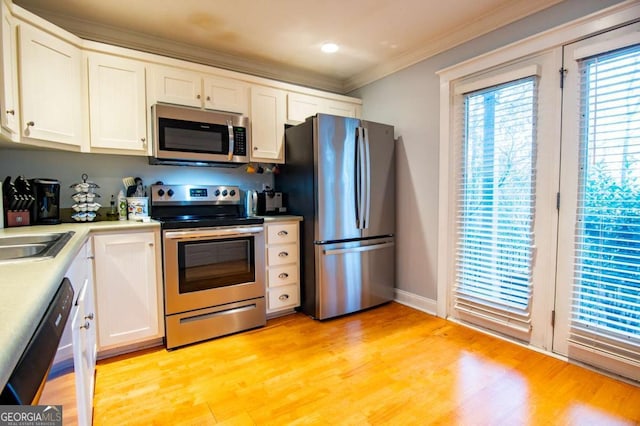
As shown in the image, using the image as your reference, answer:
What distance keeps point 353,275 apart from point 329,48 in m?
2.10

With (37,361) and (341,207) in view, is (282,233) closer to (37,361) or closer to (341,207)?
(341,207)

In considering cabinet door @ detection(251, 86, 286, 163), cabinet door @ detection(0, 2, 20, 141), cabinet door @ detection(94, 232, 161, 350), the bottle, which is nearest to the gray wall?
cabinet door @ detection(251, 86, 286, 163)

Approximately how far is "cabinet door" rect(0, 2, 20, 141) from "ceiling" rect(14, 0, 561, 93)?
64cm

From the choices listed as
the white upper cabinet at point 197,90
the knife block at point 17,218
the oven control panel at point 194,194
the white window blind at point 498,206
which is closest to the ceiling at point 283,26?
the white upper cabinet at point 197,90

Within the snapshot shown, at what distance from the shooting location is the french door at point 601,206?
1.88 meters

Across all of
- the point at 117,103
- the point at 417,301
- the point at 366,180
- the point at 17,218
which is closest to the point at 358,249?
the point at 366,180

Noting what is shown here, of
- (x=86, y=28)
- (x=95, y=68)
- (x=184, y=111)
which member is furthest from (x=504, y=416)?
(x=86, y=28)

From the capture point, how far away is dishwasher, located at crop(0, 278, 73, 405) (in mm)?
501

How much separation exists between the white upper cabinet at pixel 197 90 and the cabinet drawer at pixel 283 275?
4.76 ft

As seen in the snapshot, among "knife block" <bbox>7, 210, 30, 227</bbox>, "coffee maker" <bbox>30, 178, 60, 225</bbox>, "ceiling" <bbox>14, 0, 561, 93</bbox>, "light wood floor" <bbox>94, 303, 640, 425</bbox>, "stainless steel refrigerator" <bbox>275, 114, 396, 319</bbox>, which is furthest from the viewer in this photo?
"stainless steel refrigerator" <bbox>275, 114, 396, 319</bbox>

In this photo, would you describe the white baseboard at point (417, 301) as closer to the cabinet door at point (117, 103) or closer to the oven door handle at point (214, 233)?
the oven door handle at point (214, 233)

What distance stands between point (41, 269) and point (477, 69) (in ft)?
9.60

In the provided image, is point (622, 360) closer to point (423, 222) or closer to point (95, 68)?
point (423, 222)

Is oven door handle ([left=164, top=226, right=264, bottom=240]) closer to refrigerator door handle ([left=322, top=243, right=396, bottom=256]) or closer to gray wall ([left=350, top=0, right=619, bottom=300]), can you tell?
refrigerator door handle ([left=322, top=243, right=396, bottom=256])
